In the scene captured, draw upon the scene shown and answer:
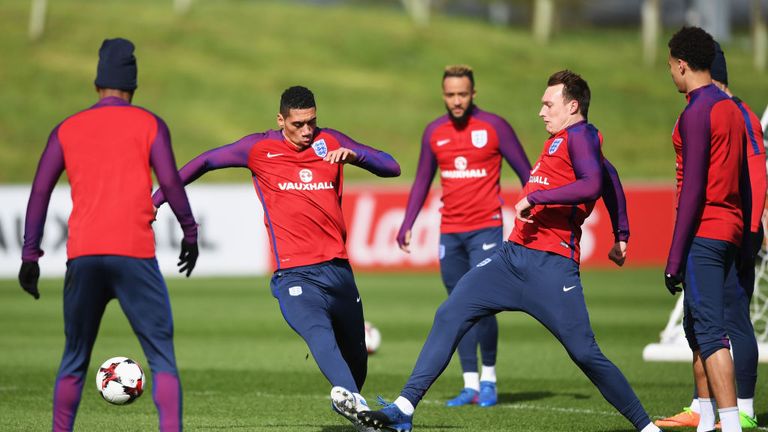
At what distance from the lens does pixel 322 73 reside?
45969 millimetres

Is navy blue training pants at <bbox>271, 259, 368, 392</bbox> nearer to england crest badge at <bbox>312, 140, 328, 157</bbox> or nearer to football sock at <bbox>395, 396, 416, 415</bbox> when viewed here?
football sock at <bbox>395, 396, 416, 415</bbox>

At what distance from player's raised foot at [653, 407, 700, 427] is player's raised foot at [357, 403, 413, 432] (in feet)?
7.29

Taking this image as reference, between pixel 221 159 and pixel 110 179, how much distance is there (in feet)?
5.75

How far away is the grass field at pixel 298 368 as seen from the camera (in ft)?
29.5

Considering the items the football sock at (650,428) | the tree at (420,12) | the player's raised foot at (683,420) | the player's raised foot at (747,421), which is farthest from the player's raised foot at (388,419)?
the tree at (420,12)

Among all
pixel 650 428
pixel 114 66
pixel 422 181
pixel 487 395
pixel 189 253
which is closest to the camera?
pixel 114 66

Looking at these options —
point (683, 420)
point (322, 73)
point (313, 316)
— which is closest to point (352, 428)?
point (313, 316)

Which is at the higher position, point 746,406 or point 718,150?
point 718,150

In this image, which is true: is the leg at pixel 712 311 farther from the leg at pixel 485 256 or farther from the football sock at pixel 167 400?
the leg at pixel 485 256

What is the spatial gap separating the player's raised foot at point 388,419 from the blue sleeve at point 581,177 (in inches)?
58.4

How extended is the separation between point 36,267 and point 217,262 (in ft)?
57.5

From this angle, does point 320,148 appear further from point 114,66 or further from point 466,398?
point 466,398

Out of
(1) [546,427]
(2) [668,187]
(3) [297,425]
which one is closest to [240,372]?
(3) [297,425]

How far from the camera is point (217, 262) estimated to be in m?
24.0
